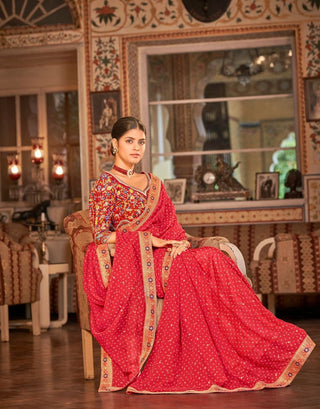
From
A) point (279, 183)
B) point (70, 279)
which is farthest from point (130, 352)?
point (279, 183)

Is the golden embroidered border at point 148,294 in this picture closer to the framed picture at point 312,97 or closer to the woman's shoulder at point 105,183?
the woman's shoulder at point 105,183

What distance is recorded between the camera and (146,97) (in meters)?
8.13

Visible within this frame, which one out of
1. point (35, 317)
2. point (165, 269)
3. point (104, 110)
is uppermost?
point (104, 110)

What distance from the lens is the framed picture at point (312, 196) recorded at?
25.2ft

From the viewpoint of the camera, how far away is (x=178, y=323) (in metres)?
3.86

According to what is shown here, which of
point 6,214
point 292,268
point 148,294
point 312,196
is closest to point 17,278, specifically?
point 292,268

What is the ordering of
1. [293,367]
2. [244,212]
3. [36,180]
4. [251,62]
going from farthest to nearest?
[36,180] < [251,62] < [244,212] < [293,367]

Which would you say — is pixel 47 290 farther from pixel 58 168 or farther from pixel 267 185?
pixel 267 185

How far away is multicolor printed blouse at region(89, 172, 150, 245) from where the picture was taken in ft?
13.5

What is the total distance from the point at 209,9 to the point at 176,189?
1781 millimetres

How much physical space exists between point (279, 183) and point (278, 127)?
60 centimetres

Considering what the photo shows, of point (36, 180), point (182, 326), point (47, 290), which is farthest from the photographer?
point (36, 180)

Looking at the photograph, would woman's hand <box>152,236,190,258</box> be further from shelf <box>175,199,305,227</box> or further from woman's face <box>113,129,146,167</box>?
shelf <box>175,199,305,227</box>

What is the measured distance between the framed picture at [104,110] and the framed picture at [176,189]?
0.82 m
